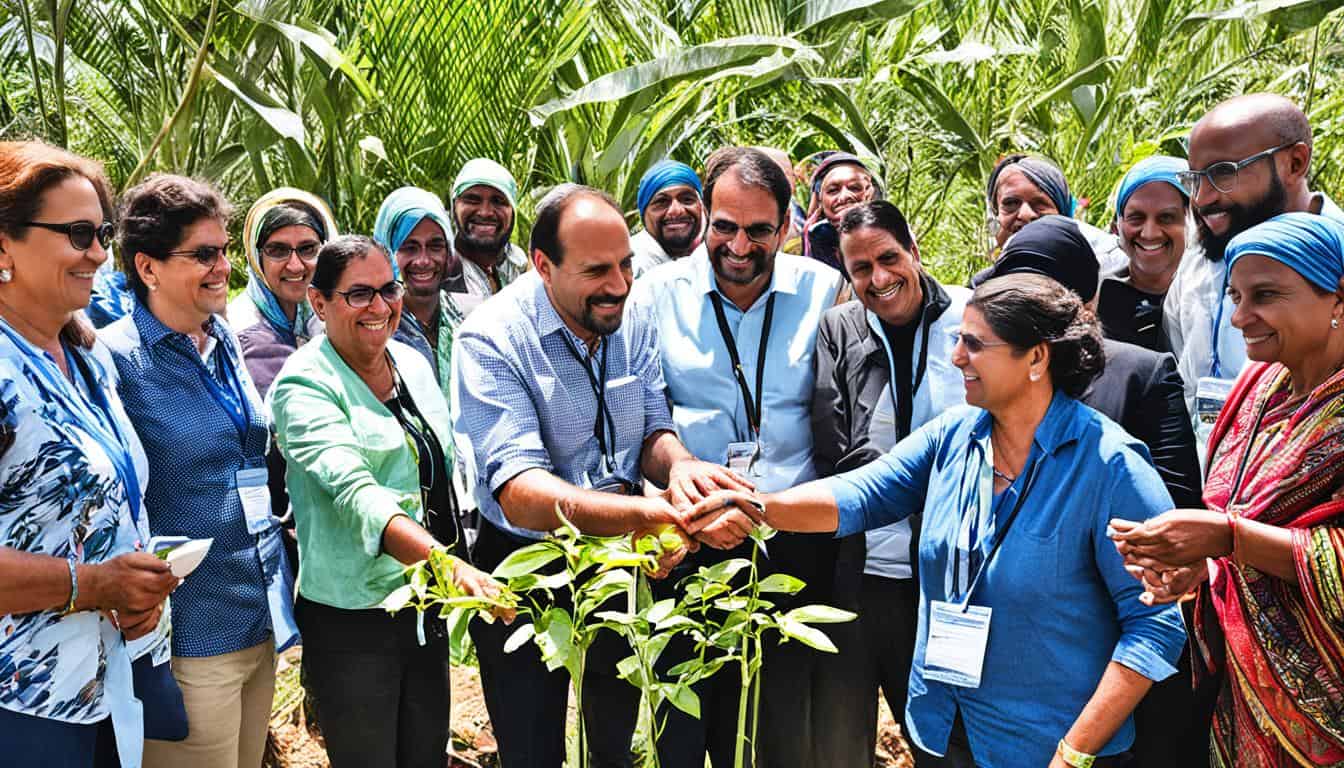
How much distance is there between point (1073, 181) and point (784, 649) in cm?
402

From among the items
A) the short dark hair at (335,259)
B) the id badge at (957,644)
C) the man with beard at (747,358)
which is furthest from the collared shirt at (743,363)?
the id badge at (957,644)

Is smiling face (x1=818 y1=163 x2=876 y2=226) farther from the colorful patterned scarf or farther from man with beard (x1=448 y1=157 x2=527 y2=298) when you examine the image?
the colorful patterned scarf

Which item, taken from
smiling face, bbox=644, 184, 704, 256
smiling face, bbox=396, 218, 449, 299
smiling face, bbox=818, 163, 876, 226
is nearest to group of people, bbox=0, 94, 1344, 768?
smiling face, bbox=396, 218, 449, 299

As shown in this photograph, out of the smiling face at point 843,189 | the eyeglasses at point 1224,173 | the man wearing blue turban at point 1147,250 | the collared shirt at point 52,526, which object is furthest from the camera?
the smiling face at point 843,189

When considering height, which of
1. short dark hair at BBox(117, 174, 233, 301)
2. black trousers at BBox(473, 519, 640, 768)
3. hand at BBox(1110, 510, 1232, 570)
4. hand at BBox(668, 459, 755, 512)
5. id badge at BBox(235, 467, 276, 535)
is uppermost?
short dark hair at BBox(117, 174, 233, 301)

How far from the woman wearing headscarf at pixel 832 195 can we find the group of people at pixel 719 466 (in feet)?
2.19

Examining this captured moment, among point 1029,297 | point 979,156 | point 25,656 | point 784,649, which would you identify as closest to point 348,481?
point 25,656

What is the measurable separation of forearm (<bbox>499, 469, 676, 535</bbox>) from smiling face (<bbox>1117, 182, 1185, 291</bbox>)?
5.48 ft

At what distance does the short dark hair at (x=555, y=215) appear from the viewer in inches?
108

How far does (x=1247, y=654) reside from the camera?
228cm

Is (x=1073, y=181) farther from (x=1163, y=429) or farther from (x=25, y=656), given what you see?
(x=25, y=656)

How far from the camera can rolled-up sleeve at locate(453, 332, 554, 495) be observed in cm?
268

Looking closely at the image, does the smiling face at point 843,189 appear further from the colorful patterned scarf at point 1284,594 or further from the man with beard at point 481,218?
the colorful patterned scarf at point 1284,594

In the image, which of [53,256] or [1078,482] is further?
[1078,482]
